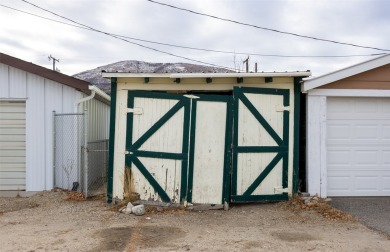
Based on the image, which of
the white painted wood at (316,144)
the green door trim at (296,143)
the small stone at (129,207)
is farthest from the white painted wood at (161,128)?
the white painted wood at (316,144)

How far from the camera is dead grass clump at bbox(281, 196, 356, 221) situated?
749cm

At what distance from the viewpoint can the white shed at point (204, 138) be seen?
818cm

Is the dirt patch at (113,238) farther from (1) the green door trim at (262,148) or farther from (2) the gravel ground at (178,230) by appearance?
(1) the green door trim at (262,148)

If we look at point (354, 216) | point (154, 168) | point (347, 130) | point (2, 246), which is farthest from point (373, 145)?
point (2, 246)

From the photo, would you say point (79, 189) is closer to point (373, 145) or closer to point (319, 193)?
point (319, 193)

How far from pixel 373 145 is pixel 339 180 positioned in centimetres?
110

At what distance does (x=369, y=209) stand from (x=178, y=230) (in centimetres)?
401

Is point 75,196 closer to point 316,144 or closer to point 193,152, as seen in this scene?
point 193,152

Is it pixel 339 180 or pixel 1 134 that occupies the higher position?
pixel 1 134

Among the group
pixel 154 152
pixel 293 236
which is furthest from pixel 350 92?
pixel 154 152

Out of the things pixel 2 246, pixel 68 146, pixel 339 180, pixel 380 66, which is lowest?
pixel 2 246

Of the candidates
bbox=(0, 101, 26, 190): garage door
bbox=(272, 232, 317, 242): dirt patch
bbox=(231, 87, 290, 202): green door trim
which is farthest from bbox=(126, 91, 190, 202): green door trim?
bbox=(0, 101, 26, 190): garage door

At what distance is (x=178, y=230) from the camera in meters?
6.73

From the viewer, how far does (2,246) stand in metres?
5.84
